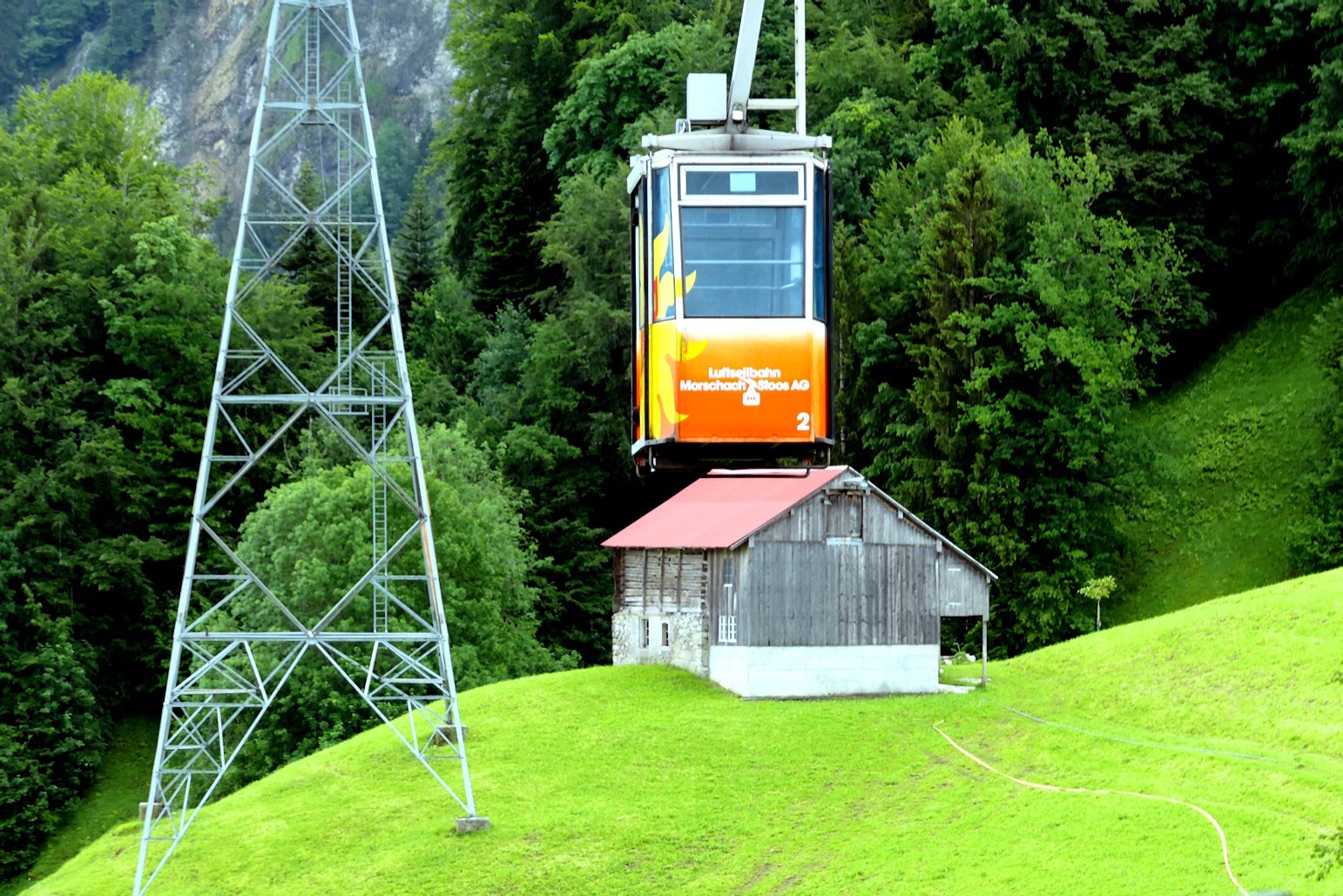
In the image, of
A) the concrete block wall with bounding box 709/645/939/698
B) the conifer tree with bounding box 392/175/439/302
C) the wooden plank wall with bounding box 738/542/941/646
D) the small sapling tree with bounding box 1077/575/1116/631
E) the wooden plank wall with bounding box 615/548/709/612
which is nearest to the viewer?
the concrete block wall with bounding box 709/645/939/698

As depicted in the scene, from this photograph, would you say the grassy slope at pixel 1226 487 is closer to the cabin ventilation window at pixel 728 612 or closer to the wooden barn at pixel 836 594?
the wooden barn at pixel 836 594

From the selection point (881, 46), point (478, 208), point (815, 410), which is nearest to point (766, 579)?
point (815, 410)

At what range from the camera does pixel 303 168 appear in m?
83.0

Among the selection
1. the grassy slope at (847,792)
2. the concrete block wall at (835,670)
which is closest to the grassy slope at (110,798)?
the grassy slope at (847,792)

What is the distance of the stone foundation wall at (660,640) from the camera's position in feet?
149

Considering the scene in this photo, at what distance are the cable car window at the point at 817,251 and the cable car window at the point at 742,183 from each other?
244 millimetres

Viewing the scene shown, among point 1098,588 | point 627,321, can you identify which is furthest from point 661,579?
point 627,321

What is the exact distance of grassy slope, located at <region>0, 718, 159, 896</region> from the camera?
51719 mm

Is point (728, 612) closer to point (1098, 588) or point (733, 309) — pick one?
point (1098, 588)

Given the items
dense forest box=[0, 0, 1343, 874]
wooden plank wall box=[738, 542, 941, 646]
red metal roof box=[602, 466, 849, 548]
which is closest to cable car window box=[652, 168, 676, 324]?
red metal roof box=[602, 466, 849, 548]

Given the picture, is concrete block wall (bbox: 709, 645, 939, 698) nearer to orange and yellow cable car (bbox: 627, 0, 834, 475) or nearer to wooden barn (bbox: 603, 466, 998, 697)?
wooden barn (bbox: 603, 466, 998, 697)

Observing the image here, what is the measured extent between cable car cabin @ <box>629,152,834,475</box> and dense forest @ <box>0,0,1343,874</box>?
1212 inches

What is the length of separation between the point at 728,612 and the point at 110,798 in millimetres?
24822

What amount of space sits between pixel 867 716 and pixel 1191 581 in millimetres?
20266
